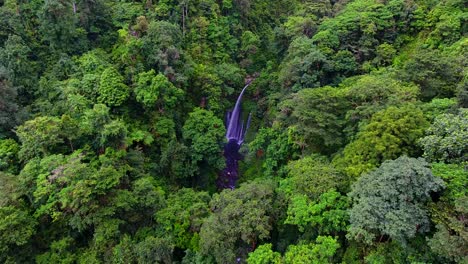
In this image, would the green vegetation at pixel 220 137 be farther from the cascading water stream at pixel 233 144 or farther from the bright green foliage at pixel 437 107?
the cascading water stream at pixel 233 144

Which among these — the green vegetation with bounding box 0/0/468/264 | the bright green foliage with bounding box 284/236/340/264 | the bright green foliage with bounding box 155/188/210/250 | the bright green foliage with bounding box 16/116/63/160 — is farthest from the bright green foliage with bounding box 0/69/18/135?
the bright green foliage with bounding box 284/236/340/264

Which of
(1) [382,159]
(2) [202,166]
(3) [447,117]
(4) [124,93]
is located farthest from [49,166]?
(3) [447,117]

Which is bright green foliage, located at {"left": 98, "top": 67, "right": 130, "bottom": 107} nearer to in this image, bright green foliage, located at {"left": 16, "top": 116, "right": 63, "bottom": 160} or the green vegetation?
the green vegetation

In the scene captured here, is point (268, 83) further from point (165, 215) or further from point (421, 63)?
point (165, 215)

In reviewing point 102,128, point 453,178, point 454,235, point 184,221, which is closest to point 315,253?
point 454,235

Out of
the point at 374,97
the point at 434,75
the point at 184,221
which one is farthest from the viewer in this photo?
the point at 434,75

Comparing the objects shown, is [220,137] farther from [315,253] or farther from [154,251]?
[315,253]

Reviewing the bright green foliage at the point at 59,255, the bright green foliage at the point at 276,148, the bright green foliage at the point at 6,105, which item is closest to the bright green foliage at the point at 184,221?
the bright green foliage at the point at 59,255
